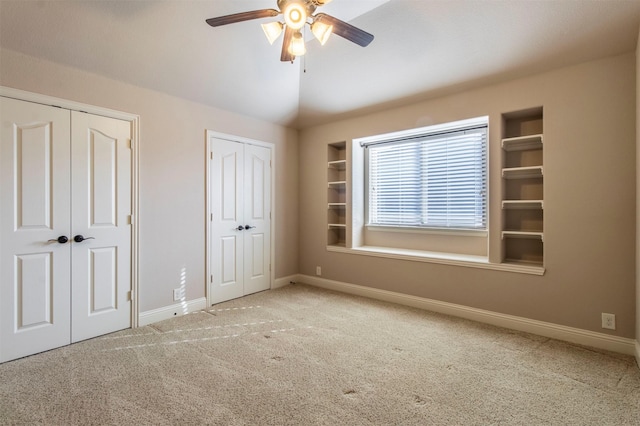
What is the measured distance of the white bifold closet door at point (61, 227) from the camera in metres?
2.59

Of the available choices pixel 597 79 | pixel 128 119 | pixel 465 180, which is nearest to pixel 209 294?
pixel 128 119

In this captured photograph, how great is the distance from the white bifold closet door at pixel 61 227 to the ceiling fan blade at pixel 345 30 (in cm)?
234

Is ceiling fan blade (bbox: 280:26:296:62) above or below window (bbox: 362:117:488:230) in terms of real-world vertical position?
above

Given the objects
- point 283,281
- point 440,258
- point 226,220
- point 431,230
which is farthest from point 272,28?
point 283,281

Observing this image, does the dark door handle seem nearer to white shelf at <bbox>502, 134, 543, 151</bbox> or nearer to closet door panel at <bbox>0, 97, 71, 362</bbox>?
closet door panel at <bbox>0, 97, 71, 362</bbox>

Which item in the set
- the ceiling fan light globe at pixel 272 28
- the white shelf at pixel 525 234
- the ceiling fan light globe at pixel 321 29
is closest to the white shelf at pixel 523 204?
the white shelf at pixel 525 234

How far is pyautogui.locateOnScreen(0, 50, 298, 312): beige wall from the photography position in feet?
9.92

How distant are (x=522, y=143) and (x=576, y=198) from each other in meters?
0.81

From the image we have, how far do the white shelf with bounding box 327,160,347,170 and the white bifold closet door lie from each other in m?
2.71

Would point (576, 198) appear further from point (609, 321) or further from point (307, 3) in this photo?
point (307, 3)

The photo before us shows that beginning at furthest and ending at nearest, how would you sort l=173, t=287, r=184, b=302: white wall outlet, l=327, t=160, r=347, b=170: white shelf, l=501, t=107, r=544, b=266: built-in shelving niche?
l=327, t=160, r=347, b=170: white shelf < l=173, t=287, r=184, b=302: white wall outlet < l=501, t=107, r=544, b=266: built-in shelving niche

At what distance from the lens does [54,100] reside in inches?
110

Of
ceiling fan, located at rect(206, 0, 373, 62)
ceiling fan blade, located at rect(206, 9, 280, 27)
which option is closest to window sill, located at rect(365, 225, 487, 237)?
ceiling fan, located at rect(206, 0, 373, 62)

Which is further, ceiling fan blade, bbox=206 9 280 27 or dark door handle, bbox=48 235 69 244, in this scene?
dark door handle, bbox=48 235 69 244
